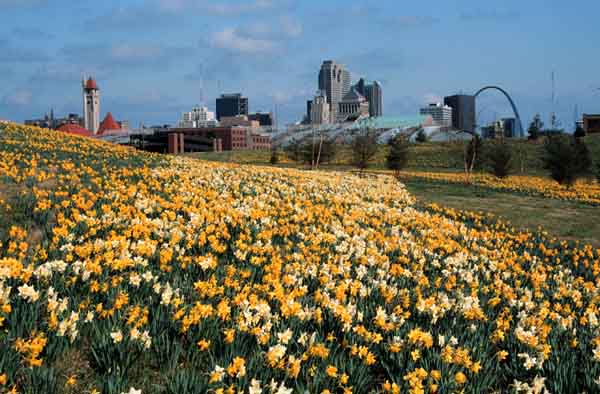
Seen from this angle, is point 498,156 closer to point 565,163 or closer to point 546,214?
point 565,163

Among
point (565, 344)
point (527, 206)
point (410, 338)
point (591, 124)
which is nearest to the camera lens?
point (410, 338)

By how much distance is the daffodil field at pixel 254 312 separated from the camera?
4.11m

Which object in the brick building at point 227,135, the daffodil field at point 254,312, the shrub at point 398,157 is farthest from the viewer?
the brick building at point 227,135

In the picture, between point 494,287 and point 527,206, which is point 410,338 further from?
point 527,206

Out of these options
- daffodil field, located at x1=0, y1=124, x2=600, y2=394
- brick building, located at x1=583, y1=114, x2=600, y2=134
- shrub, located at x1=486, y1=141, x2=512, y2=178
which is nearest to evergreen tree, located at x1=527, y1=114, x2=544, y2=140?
brick building, located at x1=583, y1=114, x2=600, y2=134

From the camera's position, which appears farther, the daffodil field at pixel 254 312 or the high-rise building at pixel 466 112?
the high-rise building at pixel 466 112

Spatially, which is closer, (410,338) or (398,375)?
(398,375)

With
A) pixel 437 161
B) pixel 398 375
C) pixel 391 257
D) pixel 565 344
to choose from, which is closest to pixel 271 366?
pixel 398 375

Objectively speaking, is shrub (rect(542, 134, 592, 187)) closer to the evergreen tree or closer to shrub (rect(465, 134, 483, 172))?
shrub (rect(465, 134, 483, 172))

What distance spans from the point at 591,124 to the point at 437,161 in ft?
173

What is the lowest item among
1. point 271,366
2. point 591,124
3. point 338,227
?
point 271,366

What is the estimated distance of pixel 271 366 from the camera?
4.21m

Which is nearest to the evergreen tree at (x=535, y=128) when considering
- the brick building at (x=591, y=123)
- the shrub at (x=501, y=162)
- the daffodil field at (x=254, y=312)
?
the brick building at (x=591, y=123)

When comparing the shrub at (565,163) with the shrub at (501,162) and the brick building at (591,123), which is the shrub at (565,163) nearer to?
the shrub at (501,162)
